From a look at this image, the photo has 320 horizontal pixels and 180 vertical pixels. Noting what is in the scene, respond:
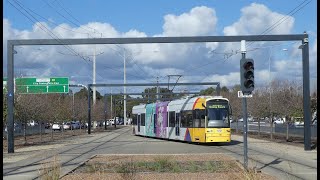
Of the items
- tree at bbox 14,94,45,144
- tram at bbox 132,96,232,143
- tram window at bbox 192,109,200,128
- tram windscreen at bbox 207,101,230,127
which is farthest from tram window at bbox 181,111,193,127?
tree at bbox 14,94,45,144

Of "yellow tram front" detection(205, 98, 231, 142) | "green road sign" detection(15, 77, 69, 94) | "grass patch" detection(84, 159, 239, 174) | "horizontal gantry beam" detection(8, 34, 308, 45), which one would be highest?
"horizontal gantry beam" detection(8, 34, 308, 45)

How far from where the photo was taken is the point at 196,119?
34125 mm

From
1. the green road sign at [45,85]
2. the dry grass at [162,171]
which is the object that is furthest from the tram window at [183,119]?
the green road sign at [45,85]

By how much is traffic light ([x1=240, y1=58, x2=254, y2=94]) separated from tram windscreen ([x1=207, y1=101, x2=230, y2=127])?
16783mm

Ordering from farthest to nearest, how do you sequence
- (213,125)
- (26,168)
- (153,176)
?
(213,125), (26,168), (153,176)

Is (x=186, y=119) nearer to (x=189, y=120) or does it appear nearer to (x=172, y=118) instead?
(x=189, y=120)

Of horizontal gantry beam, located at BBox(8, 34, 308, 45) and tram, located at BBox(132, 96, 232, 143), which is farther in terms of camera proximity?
tram, located at BBox(132, 96, 232, 143)

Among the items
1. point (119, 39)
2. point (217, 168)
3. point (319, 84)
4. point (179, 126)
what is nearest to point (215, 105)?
point (179, 126)

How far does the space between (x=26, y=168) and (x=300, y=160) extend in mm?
10629

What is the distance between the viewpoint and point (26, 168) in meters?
18.4

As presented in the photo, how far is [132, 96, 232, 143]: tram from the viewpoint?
1305 inches

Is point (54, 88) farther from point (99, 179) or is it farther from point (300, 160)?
point (99, 179)

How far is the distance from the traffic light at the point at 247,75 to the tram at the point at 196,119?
1667 cm

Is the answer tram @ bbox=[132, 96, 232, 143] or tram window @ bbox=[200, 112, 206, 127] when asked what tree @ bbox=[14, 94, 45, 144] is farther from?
tram window @ bbox=[200, 112, 206, 127]
